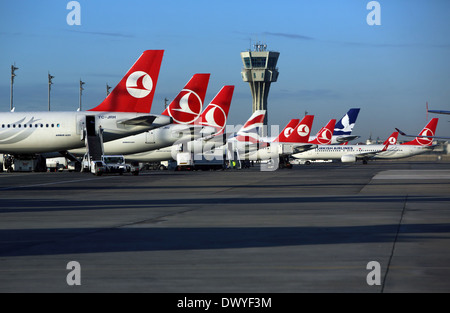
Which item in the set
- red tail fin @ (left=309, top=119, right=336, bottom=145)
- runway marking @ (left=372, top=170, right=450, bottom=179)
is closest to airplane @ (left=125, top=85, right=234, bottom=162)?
runway marking @ (left=372, top=170, right=450, bottom=179)

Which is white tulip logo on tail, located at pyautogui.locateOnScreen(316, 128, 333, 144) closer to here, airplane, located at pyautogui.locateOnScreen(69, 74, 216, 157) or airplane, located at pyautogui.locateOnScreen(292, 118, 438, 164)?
airplane, located at pyautogui.locateOnScreen(292, 118, 438, 164)

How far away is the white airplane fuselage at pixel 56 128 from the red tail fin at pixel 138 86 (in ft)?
3.05

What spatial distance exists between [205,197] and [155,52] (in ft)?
116

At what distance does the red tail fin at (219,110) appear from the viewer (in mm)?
86500

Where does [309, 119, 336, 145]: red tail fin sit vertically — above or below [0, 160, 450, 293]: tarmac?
above

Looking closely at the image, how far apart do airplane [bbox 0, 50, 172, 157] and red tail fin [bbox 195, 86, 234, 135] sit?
19.4m

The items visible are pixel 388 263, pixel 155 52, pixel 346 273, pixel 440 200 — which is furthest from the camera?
pixel 155 52

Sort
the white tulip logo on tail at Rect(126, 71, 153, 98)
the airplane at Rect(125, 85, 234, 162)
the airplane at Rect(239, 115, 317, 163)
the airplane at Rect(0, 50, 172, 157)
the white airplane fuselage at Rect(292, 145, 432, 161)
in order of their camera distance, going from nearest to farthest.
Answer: the airplane at Rect(0, 50, 172, 157)
the white tulip logo on tail at Rect(126, 71, 153, 98)
the airplane at Rect(125, 85, 234, 162)
the airplane at Rect(239, 115, 317, 163)
the white airplane fuselage at Rect(292, 145, 432, 161)

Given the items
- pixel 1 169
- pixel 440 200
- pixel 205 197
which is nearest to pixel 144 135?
pixel 1 169

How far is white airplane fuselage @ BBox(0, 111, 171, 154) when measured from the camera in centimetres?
6675

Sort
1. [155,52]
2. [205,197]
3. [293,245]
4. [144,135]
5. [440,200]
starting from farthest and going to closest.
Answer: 1. [144,135]
2. [155,52]
3. [205,197]
4. [440,200]
5. [293,245]

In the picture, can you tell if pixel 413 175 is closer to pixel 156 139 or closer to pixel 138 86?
pixel 138 86

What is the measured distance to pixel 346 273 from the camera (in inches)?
461
